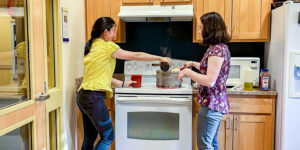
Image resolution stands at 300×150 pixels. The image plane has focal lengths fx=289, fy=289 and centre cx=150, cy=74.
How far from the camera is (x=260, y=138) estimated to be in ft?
8.48

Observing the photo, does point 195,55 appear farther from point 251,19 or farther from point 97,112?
point 97,112

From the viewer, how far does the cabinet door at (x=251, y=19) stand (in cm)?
270

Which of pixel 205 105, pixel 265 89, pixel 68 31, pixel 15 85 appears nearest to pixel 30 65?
pixel 15 85

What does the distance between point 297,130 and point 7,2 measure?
237 centimetres

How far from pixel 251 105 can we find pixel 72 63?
1.65 m

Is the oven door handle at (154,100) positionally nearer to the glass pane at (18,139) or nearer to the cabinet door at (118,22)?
the cabinet door at (118,22)

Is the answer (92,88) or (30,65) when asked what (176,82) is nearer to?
(92,88)

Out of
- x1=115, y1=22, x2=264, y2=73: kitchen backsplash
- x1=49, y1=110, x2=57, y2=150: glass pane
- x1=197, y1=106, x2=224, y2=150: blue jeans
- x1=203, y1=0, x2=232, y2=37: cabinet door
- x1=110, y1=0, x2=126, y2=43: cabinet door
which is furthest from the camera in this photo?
x1=115, y1=22, x2=264, y2=73: kitchen backsplash

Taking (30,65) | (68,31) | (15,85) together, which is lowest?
(15,85)

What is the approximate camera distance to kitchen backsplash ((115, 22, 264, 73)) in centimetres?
312

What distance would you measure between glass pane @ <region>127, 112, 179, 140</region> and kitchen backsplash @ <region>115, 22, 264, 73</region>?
76 cm

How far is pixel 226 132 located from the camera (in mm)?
2619

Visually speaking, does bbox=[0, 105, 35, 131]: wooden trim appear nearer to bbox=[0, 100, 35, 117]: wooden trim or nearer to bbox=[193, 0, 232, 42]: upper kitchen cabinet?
bbox=[0, 100, 35, 117]: wooden trim

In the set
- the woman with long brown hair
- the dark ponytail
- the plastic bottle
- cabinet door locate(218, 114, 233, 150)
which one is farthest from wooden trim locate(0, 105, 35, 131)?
the plastic bottle
